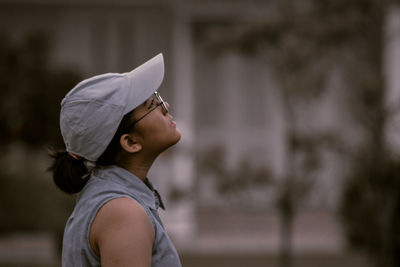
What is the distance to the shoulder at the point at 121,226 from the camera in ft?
5.26

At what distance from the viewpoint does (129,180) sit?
5.92 feet

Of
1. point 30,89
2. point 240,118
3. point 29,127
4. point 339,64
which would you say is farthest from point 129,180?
point 240,118

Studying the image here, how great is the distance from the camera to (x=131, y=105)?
178 centimetres

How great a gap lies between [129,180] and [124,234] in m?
0.23

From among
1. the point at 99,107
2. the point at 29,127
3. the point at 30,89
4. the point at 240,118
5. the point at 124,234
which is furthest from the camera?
the point at 240,118

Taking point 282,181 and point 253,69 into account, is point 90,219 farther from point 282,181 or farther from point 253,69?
point 253,69

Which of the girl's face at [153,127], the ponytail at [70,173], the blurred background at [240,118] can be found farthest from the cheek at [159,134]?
the blurred background at [240,118]

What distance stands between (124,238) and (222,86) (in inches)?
377

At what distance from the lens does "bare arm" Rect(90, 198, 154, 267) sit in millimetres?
1600

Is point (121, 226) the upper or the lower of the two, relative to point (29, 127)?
upper

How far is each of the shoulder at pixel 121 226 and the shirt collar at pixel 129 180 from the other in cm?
12

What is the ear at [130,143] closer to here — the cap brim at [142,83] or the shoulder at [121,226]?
the cap brim at [142,83]

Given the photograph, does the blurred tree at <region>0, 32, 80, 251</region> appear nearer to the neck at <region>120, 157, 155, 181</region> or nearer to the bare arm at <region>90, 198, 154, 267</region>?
the neck at <region>120, 157, 155, 181</region>

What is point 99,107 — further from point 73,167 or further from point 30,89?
point 30,89
